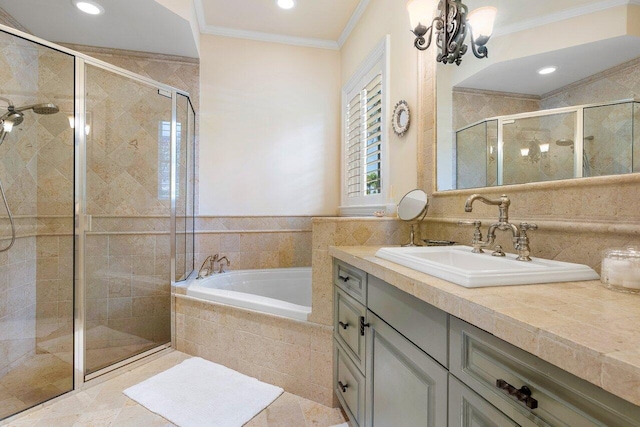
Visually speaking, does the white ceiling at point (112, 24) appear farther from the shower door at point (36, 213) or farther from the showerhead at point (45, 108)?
the showerhead at point (45, 108)

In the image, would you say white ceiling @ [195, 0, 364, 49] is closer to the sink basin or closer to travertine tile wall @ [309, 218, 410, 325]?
travertine tile wall @ [309, 218, 410, 325]

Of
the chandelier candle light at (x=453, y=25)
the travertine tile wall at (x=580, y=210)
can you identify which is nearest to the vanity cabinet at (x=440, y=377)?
the travertine tile wall at (x=580, y=210)

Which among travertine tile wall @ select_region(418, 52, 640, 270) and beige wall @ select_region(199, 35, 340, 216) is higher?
beige wall @ select_region(199, 35, 340, 216)

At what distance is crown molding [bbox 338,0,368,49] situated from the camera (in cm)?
238

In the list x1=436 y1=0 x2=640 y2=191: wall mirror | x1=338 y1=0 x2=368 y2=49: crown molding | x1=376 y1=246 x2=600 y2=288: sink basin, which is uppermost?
x1=338 y1=0 x2=368 y2=49: crown molding

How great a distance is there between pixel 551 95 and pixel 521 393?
39.7 inches

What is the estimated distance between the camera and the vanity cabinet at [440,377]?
0.46 meters

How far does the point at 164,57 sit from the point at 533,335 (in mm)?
3259

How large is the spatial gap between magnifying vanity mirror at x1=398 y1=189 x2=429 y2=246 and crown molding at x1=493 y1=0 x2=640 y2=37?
0.78 m

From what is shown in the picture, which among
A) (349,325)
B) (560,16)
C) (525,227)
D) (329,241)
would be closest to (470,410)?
(525,227)

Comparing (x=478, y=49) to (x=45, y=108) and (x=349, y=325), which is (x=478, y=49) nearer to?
(x=349, y=325)

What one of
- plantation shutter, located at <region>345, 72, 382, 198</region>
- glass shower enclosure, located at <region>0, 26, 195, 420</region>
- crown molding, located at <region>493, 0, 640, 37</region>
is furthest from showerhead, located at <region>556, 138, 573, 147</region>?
glass shower enclosure, located at <region>0, 26, 195, 420</region>

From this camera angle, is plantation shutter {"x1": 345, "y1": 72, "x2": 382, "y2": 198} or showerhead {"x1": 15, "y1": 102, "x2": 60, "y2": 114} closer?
showerhead {"x1": 15, "y1": 102, "x2": 60, "y2": 114}

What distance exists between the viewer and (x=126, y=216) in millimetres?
2424
